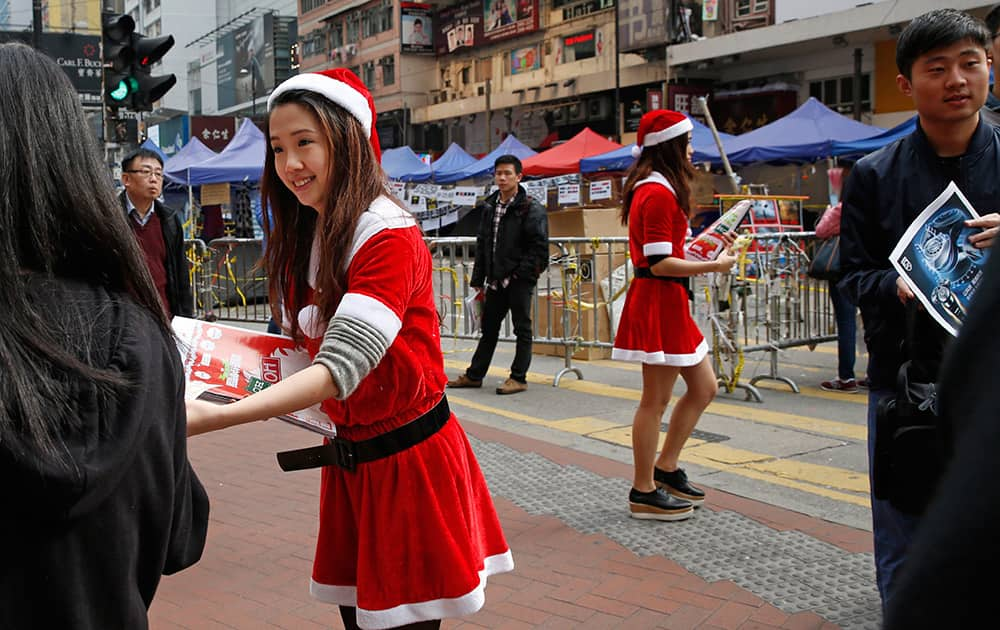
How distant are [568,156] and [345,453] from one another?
21.4 metres

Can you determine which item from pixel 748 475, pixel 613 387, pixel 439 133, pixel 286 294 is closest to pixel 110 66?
pixel 613 387

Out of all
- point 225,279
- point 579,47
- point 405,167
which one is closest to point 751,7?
point 579,47

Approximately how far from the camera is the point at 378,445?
2.36 meters

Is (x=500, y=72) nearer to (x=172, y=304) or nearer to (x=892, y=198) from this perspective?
(x=172, y=304)

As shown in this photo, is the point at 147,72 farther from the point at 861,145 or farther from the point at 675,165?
the point at 861,145

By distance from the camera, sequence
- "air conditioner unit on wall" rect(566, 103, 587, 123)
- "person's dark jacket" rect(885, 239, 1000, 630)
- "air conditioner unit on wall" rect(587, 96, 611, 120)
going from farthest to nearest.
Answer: "air conditioner unit on wall" rect(566, 103, 587, 123) → "air conditioner unit on wall" rect(587, 96, 611, 120) → "person's dark jacket" rect(885, 239, 1000, 630)

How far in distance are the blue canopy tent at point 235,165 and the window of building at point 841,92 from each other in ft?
53.1

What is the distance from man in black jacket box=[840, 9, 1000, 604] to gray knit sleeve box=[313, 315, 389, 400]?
146 cm

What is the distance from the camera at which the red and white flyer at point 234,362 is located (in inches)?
82.4

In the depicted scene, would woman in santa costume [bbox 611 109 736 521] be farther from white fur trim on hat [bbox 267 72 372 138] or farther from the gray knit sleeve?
the gray knit sleeve

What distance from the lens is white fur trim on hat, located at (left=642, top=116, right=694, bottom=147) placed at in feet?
15.8

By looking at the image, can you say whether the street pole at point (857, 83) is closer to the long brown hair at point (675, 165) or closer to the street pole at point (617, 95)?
the street pole at point (617, 95)

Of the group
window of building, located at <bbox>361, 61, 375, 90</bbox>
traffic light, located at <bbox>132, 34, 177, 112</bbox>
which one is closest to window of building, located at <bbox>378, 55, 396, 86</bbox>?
window of building, located at <bbox>361, 61, 375, 90</bbox>

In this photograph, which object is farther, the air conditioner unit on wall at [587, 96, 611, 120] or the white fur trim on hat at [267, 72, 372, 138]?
the air conditioner unit on wall at [587, 96, 611, 120]
